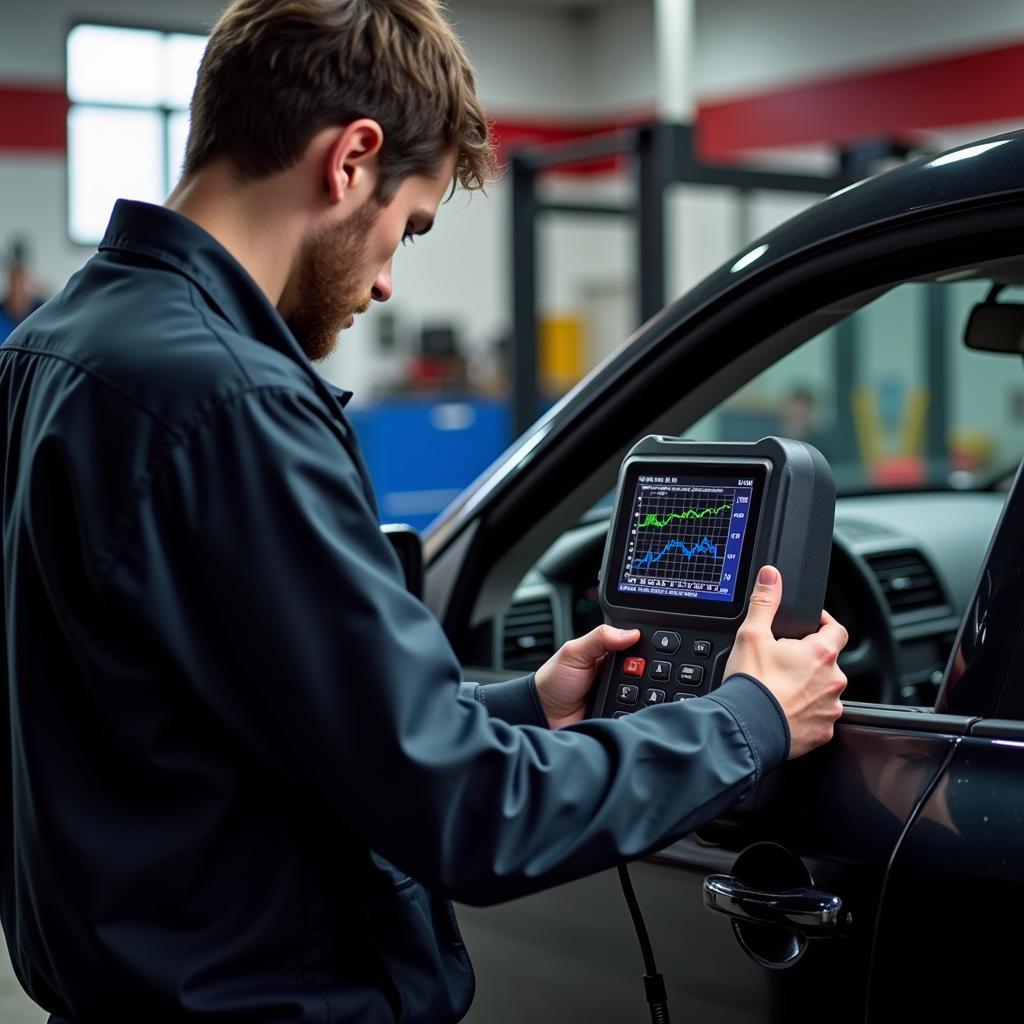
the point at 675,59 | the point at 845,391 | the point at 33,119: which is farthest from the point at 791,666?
the point at 33,119

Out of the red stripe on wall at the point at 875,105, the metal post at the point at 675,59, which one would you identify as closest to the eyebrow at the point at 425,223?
the metal post at the point at 675,59

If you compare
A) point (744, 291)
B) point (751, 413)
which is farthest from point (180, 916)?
point (751, 413)

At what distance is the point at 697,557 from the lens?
3.85 feet

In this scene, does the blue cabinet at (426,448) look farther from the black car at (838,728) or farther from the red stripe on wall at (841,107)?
the black car at (838,728)

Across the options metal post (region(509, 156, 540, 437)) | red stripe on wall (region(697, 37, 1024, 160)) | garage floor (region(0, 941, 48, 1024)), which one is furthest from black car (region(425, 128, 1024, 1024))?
red stripe on wall (region(697, 37, 1024, 160))

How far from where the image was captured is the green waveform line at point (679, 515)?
1.17 metres

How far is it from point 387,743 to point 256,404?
23 cm

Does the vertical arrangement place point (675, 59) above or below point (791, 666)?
above

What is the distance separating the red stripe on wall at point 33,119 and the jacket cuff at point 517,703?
1046cm

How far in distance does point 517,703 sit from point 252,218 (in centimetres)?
48

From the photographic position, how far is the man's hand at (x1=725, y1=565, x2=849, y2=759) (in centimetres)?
109

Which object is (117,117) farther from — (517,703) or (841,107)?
(517,703)

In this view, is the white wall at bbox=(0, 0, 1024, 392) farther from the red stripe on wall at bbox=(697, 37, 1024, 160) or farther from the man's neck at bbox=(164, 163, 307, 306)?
the man's neck at bbox=(164, 163, 307, 306)

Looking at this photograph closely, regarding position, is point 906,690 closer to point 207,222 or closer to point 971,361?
point 207,222
